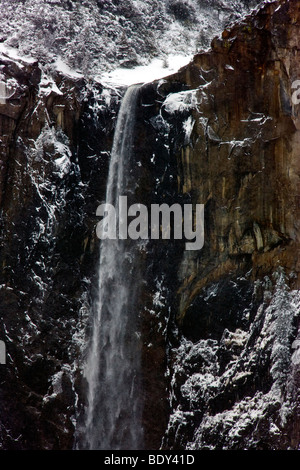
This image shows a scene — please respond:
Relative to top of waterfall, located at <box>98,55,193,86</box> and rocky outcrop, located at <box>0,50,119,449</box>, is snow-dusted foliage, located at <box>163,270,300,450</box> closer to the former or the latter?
rocky outcrop, located at <box>0,50,119,449</box>

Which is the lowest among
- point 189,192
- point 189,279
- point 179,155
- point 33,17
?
point 189,279

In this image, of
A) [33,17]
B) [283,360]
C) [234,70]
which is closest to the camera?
[283,360]

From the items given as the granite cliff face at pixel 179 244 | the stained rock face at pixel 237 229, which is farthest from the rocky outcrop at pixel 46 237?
the stained rock face at pixel 237 229

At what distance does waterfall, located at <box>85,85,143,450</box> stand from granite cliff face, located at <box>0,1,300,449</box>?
14.6 inches

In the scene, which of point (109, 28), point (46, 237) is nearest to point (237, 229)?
point (46, 237)

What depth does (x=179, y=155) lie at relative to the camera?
1991cm

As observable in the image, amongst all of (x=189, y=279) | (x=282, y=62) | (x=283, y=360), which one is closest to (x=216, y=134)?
(x=282, y=62)

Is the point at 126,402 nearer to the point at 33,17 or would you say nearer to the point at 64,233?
the point at 64,233

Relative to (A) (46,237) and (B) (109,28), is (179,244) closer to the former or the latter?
(A) (46,237)

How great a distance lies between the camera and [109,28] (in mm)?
25938

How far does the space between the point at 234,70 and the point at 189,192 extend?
14.5 ft

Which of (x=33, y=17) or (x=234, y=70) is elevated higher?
(x=33, y=17)

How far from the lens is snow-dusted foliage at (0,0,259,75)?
23016 millimetres

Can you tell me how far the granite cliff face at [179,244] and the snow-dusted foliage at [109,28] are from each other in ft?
9.59
